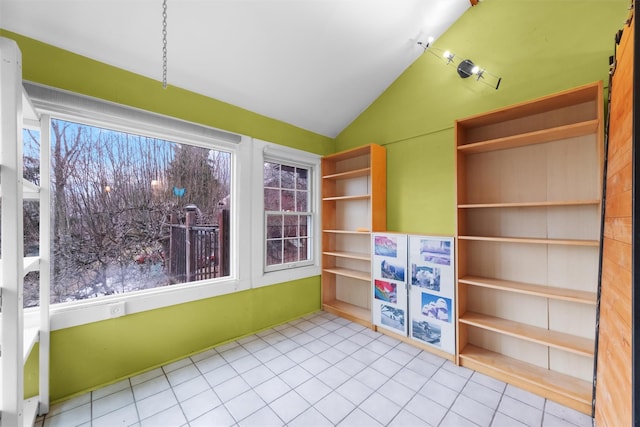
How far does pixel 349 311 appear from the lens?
11.4 feet

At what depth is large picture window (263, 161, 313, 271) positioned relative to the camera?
336 cm

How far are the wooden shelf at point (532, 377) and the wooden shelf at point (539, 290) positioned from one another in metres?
0.67

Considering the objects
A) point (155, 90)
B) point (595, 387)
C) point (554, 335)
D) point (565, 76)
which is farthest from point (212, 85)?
point (595, 387)

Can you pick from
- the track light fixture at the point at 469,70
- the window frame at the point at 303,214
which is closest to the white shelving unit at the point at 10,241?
the window frame at the point at 303,214

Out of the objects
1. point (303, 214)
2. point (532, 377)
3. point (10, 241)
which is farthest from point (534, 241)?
point (10, 241)

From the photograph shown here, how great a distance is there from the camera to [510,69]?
94.3 inches

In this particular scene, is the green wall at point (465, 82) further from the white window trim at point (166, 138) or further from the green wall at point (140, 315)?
the white window trim at point (166, 138)

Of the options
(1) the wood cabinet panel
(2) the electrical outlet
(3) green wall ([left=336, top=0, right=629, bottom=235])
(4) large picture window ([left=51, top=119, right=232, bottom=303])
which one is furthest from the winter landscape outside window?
(1) the wood cabinet panel

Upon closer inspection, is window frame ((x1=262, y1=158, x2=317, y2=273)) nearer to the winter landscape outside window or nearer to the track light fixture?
the winter landscape outside window

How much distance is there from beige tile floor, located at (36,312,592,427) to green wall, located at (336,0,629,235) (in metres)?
1.52

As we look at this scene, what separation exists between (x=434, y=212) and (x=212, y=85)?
2.83 meters

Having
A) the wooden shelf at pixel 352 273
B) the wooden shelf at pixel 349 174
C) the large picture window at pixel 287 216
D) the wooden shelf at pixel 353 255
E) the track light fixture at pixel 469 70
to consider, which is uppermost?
the track light fixture at pixel 469 70

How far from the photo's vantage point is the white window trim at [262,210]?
3076mm

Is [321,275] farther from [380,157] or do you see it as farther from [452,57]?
[452,57]
